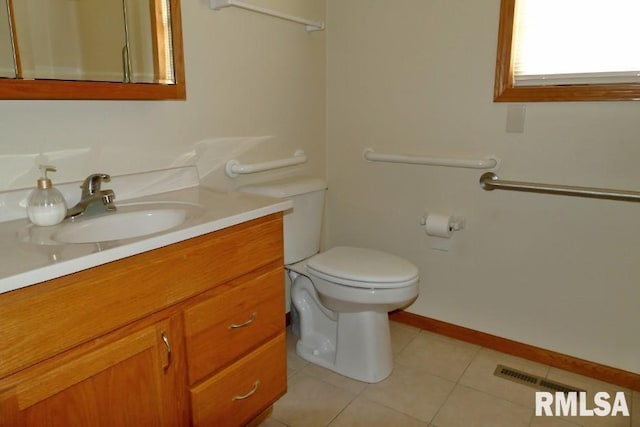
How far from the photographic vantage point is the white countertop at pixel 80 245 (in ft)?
2.99

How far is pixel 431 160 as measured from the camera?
7.03ft

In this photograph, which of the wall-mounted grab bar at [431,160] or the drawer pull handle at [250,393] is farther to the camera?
the wall-mounted grab bar at [431,160]

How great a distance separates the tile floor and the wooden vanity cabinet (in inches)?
10.7

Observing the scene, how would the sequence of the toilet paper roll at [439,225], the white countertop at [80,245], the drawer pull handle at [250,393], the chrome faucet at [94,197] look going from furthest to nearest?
the toilet paper roll at [439,225] < the drawer pull handle at [250,393] < the chrome faucet at [94,197] < the white countertop at [80,245]

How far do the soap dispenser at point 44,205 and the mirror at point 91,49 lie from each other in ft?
0.79

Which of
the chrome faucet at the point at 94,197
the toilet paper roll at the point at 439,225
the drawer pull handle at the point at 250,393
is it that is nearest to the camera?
the chrome faucet at the point at 94,197

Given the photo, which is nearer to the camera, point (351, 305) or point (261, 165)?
point (351, 305)

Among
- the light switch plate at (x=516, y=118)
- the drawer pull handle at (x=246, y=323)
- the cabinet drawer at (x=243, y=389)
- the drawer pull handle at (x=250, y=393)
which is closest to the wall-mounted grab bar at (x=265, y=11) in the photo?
the light switch plate at (x=516, y=118)

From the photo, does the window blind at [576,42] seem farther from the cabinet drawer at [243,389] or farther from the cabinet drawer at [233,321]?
the cabinet drawer at [243,389]

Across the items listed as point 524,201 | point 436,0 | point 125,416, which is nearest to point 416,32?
point 436,0

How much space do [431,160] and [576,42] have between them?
2.40 feet

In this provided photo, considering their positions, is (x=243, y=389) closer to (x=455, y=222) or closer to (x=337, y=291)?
(x=337, y=291)

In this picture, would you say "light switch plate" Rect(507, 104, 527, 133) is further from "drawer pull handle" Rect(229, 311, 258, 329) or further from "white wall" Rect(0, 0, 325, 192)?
"drawer pull handle" Rect(229, 311, 258, 329)

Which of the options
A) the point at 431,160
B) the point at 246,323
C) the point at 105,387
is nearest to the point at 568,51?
the point at 431,160
